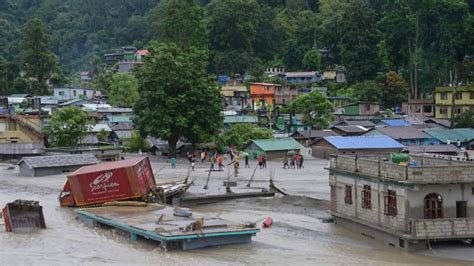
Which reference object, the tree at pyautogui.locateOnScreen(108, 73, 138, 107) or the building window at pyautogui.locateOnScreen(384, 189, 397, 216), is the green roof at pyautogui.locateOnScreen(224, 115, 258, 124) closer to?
the tree at pyautogui.locateOnScreen(108, 73, 138, 107)

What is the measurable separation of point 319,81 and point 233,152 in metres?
34.3

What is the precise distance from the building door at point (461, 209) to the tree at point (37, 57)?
67.9 m

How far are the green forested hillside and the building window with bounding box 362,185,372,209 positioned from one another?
51384 millimetres

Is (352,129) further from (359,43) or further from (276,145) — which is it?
(359,43)

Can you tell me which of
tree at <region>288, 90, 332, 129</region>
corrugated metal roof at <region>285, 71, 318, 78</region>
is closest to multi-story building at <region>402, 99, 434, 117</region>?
tree at <region>288, 90, 332, 129</region>

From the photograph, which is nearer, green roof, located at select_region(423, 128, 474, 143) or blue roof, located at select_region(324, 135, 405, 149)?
blue roof, located at select_region(324, 135, 405, 149)

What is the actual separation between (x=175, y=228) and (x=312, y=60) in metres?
66.9

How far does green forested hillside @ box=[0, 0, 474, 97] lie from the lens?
8044 centimetres

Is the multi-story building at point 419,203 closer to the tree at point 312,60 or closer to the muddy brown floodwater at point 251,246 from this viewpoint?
the muddy brown floodwater at point 251,246

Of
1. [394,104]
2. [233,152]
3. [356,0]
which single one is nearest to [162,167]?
[233,152]

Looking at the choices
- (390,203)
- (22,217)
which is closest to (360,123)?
(22,217)

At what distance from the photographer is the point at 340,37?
88.0 meters

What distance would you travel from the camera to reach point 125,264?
23516 millimetres

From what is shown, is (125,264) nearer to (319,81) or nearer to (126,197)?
(126,197)
